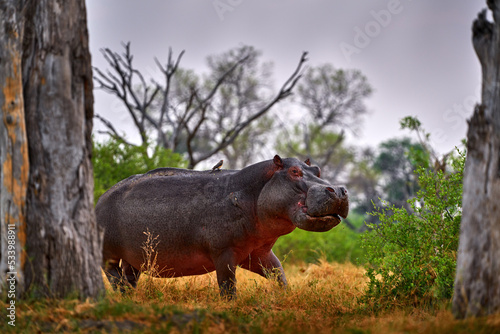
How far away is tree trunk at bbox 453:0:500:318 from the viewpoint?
14.5ft

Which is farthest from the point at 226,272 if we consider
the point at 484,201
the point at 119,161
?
the point at 119,161

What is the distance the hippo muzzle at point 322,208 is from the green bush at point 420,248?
0.84 metres

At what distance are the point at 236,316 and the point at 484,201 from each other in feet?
8.09

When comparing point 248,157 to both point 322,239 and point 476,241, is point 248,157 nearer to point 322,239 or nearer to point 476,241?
point 322,239

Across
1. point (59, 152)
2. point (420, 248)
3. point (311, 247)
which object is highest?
point (59, 152)

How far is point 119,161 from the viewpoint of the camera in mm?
13570

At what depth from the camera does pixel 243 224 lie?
6750mm

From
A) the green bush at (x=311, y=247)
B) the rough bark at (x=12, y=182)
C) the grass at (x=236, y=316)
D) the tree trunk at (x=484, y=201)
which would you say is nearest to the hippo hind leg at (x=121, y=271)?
the grass at (x=236, y=316)

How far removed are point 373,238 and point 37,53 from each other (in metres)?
4.38

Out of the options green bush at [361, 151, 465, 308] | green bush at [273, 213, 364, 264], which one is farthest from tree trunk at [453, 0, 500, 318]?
green bush at [273, 213, 364, 264]

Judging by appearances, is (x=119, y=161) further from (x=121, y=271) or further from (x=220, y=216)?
(x=220, y=216)

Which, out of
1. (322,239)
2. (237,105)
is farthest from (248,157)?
(322,239)

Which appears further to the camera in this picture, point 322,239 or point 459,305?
point 322,239

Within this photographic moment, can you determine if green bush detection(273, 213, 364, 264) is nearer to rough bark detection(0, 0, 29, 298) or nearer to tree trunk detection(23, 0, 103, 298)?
tree trunk detection(23, 0, 103, 298)
